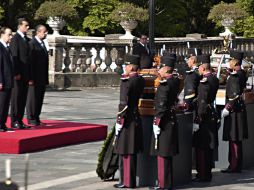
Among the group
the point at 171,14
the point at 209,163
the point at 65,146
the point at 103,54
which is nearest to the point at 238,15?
the point at 171,14

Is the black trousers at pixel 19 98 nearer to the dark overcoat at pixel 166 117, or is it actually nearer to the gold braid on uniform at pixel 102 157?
the gold braid on uniform at pixel 102 157

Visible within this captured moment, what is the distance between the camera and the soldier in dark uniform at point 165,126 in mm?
13453

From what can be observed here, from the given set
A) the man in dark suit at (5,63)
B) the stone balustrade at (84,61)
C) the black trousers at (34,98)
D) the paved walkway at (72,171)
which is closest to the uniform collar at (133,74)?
the paved walkway at (72,171)

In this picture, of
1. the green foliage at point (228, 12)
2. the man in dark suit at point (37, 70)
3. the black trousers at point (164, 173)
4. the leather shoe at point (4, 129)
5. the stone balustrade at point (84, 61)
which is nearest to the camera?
Answer: the black trousers at point (164, 173)

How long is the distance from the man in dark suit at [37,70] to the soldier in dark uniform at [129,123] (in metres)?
3.73

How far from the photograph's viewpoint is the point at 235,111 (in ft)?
49.9

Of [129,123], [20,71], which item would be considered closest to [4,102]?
[20,71]

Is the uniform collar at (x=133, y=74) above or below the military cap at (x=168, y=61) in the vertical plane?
below

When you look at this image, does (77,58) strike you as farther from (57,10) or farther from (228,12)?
(228,12)

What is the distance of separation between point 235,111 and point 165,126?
6.68ft

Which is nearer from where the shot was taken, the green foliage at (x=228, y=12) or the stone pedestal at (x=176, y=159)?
the stone pedestal at (x=176, y=159)

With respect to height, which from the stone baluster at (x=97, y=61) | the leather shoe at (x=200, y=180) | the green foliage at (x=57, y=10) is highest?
the green foliage at (x=57, y=10)

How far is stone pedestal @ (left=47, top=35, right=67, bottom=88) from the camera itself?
28953 millimetres

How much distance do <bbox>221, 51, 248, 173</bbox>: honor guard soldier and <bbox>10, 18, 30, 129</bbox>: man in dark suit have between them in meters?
3.66
